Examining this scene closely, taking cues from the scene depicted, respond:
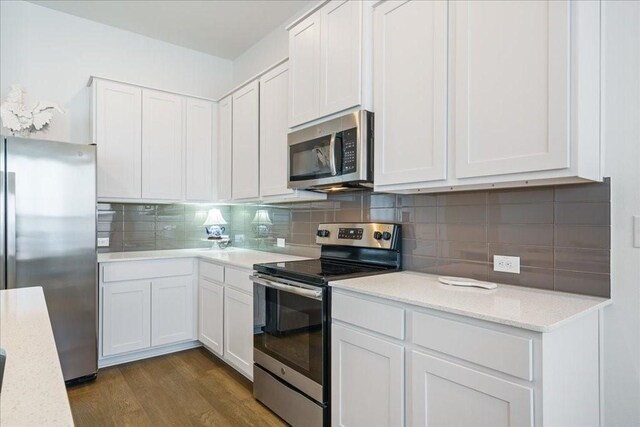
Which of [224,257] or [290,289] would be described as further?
[224,257]

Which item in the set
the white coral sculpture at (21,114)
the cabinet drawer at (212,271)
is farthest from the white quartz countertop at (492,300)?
the white coral sculpture at (21,114)

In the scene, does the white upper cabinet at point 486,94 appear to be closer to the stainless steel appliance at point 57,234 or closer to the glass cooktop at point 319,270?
the glass cooktop at point 319,270

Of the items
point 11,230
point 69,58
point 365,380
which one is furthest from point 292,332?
point 69,58

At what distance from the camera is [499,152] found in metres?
1.52

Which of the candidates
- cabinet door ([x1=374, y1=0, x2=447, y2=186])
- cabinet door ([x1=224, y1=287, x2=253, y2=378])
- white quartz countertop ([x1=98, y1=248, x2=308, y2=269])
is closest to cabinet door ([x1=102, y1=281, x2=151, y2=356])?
white quartz countertop ([x1=98, y1=248, x2=308, y2=269])

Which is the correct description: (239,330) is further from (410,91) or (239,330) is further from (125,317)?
(410,91)

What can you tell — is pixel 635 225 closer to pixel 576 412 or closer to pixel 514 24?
pixel 576 412

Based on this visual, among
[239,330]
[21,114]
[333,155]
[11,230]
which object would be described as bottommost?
[239,330]

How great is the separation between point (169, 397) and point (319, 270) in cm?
139

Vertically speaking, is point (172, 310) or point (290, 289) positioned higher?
point (290, 289)

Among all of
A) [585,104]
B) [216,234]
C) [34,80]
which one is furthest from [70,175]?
[585,104]

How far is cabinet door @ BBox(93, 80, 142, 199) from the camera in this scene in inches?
124

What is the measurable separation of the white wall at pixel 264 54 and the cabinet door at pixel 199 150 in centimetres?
59

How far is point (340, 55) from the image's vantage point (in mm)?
2193
